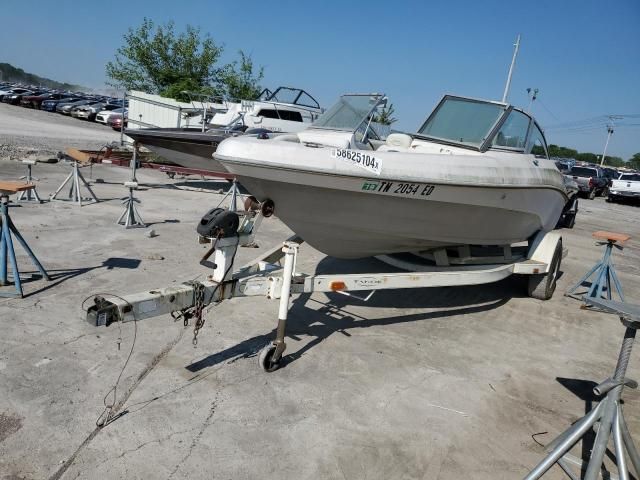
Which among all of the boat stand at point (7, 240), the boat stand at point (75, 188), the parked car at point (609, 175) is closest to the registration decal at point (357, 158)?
the boat stand at point (7, 240)

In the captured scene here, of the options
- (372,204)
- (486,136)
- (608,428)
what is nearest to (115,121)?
(486,136)

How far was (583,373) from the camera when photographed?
4.43 metres

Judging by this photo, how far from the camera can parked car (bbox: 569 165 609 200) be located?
2353cm

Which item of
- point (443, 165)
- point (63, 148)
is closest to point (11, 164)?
point (63, 148)

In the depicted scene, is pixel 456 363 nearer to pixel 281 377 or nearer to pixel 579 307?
pixel 281 377

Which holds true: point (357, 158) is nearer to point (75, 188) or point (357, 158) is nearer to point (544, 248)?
point (544, 248)

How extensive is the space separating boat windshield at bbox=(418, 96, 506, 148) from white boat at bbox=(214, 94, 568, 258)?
11mm

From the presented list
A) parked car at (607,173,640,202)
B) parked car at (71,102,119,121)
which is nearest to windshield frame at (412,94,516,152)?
parked car at (607,173,640,202)

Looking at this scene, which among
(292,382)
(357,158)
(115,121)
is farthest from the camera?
(115,121)

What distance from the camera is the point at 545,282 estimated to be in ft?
20.0

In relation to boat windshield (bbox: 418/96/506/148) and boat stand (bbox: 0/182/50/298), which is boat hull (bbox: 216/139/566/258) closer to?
boat windshield (bbox: 418/96/506/148)

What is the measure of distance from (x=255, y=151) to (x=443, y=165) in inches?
63.9

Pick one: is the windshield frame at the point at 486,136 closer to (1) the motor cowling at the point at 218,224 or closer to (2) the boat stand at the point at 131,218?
(1) the motor cowling at the point at 218,224

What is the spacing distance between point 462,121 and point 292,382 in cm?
359
